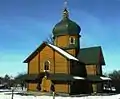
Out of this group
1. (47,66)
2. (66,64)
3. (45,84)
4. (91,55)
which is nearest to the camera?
(66,64)

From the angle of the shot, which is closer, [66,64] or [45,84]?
[66,64]

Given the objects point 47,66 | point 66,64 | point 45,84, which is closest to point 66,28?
point 47,66

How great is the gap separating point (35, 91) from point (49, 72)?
3.34m

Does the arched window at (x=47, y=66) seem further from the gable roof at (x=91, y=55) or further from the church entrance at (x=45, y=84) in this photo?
the gable roof at (x=91, y=55)

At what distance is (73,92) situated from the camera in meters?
37.0

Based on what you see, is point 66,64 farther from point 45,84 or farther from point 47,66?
point 45,84

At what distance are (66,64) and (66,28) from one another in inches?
279

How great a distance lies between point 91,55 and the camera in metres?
41.8

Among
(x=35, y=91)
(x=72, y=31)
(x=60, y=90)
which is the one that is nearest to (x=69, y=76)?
(x=60, y=90)

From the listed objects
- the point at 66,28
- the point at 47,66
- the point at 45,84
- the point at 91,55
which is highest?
the point at 66,28

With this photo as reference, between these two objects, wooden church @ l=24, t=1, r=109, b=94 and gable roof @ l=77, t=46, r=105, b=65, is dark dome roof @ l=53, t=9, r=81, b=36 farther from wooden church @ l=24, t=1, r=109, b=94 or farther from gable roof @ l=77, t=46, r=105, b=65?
gable roof @ l=77, t=46, r=105, b=65

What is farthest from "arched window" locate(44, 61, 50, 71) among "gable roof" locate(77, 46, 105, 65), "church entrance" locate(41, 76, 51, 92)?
"gable roof" locate(77, 46, 105, 65)

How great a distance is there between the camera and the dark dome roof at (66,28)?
137ft

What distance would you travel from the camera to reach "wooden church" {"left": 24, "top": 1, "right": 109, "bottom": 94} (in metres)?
36.7
